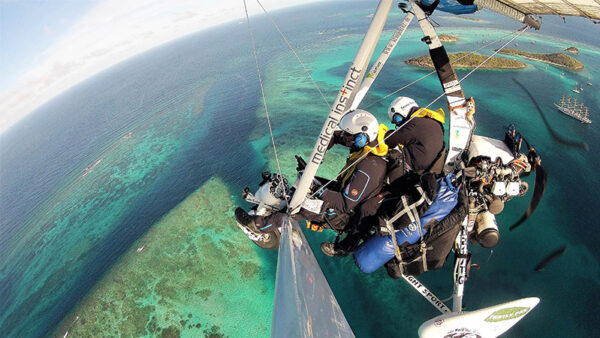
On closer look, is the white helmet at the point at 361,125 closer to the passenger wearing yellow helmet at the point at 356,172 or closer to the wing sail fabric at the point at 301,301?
the passenger wearing yellow helmet at the point at 356,172

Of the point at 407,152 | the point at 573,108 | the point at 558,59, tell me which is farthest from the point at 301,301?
the point at 558,59

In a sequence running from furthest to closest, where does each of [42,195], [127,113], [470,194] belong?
[127,113] → [42,195] → [470,194]

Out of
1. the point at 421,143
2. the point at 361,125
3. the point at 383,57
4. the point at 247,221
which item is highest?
the point at 383,57

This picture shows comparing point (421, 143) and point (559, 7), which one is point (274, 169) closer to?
point (421, 143)

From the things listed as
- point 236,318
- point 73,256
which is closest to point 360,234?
point 236,318

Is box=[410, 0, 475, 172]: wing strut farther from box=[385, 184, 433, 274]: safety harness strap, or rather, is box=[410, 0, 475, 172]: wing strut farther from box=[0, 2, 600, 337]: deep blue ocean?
box=[0, 2, 600, 337]: deep blue ocean

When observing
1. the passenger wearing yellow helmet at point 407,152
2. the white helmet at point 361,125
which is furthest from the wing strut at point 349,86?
the passenger wearing yellow helmet at point 407,152

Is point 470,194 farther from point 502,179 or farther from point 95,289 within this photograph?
point 95,289
